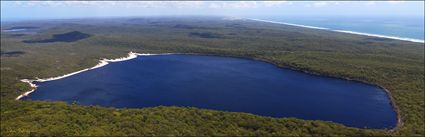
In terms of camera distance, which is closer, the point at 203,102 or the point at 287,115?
the point at 287,115

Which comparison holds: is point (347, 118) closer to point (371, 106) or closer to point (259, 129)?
point (371, 106)

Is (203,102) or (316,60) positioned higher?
(316,60)

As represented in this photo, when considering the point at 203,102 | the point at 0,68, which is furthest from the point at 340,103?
the point at 0,68

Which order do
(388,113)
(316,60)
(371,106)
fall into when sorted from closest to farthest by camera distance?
(388,113) → (371,106) → (316,60)

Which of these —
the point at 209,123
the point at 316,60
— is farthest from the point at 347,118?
the point at 316,60

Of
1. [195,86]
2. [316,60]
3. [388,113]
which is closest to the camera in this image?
[388,113]

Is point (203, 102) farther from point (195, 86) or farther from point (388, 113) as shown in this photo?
point (388, 113)
